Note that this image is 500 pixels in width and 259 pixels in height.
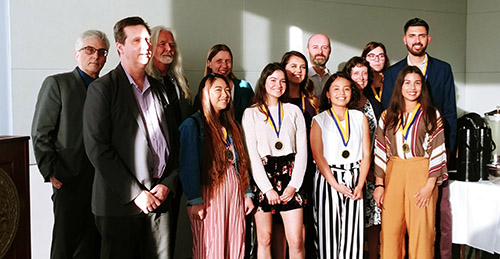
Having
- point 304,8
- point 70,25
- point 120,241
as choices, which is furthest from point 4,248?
point 304,8

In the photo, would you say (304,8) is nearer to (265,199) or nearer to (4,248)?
(265,199)

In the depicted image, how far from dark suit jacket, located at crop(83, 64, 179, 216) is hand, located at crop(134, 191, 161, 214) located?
3 centimetres

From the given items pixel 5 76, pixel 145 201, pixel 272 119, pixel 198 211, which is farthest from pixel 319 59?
pixel 5 76

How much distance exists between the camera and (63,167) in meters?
3.47

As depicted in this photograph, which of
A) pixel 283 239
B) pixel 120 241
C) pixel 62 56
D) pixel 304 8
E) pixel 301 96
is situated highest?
pixel 304 8

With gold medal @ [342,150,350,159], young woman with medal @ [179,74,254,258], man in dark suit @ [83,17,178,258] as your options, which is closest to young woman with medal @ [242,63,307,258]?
young woman with medal @ [179,74,254,258]

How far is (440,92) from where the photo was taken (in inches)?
163

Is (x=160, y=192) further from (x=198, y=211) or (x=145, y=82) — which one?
(x=145, y=82)

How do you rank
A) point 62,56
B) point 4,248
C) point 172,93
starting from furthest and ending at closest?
point 62,56, point 172,93, point 4,248

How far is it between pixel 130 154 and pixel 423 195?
2065mm

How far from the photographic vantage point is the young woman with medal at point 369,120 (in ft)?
13.0

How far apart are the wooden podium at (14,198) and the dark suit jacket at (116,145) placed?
1.49 feet

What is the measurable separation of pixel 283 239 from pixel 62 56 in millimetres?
2103

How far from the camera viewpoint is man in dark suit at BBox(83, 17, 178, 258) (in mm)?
2711
